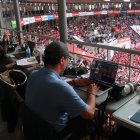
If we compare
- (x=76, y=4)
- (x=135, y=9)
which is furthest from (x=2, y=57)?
(x=135, y=9)

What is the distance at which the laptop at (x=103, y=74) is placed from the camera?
1.49 meters

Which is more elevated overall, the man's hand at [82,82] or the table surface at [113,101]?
the man's hand at [82,82]

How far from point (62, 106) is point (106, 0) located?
14.3 m

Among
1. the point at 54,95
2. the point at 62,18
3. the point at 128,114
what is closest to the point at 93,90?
the point at 128,114

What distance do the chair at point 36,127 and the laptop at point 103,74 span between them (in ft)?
1.74

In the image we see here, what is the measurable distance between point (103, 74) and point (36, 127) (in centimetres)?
73

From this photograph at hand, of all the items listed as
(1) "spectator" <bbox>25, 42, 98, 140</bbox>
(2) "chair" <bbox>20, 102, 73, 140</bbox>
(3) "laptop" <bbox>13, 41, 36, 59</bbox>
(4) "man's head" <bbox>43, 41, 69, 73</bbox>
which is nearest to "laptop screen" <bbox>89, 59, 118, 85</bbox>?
(1) "spectator" <bbox>25, 42, 98, 140</bbox>

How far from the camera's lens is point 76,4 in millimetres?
13500

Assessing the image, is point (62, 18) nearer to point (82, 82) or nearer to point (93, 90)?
point (82, 82)

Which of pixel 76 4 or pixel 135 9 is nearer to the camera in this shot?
pixel 76 4

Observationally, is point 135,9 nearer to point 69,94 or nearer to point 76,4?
point 76,4

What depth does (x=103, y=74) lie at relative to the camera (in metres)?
1.56

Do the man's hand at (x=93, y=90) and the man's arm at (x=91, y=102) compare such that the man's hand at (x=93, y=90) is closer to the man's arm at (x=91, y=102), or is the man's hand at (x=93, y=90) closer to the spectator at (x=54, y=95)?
the man's arm at (x=91, y=102)

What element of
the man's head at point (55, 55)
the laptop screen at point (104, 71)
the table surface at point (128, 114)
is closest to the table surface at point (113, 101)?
the table surface at point (128, 114)
